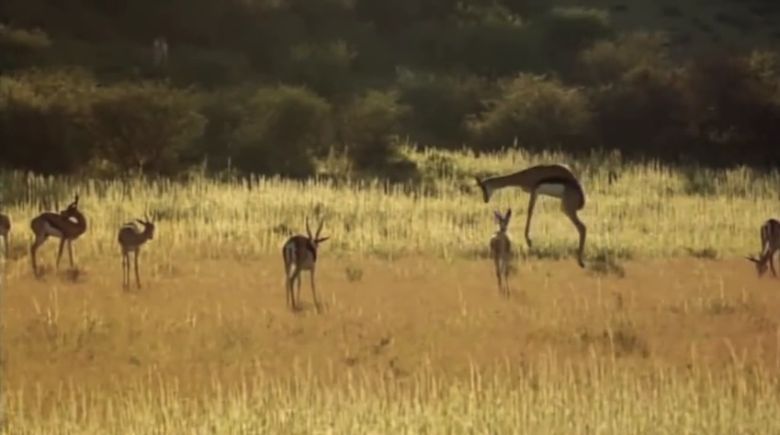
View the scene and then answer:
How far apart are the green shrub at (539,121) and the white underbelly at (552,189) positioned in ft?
31.0

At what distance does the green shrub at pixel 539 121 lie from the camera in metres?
20.3

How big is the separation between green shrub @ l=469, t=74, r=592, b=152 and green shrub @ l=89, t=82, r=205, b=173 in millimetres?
5877

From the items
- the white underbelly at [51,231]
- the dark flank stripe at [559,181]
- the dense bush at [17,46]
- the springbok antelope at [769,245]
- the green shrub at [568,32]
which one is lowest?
the springbok antelope at [769,245]

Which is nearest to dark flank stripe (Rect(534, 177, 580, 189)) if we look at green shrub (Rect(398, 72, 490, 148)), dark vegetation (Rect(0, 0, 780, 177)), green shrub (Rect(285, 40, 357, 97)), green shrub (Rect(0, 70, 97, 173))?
dark vegetation (Rect(0, 0, 780, 177))

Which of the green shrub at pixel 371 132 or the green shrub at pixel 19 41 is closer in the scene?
the green shrub at pixel 371 132

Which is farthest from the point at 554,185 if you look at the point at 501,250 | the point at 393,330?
the point at 393,330

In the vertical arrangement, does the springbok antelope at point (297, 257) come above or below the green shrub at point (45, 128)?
below

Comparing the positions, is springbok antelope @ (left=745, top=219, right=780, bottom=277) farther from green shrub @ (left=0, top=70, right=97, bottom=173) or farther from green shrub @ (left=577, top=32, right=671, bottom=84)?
green shrub @ (left=577, top=32, right=671, bottom=84)

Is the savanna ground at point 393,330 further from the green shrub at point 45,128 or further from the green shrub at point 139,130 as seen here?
the green shrub at point 139,130

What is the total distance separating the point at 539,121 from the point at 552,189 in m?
10.2

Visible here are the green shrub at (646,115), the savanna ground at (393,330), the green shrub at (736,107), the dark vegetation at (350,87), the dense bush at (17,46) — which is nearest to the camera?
the savanna ground at (393,330)

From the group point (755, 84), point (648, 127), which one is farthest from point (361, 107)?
point (755, 84)

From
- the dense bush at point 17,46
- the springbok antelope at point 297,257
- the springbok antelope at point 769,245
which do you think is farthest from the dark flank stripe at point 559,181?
the dense bush at point 17,46

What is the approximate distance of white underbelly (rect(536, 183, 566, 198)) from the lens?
10383mm
